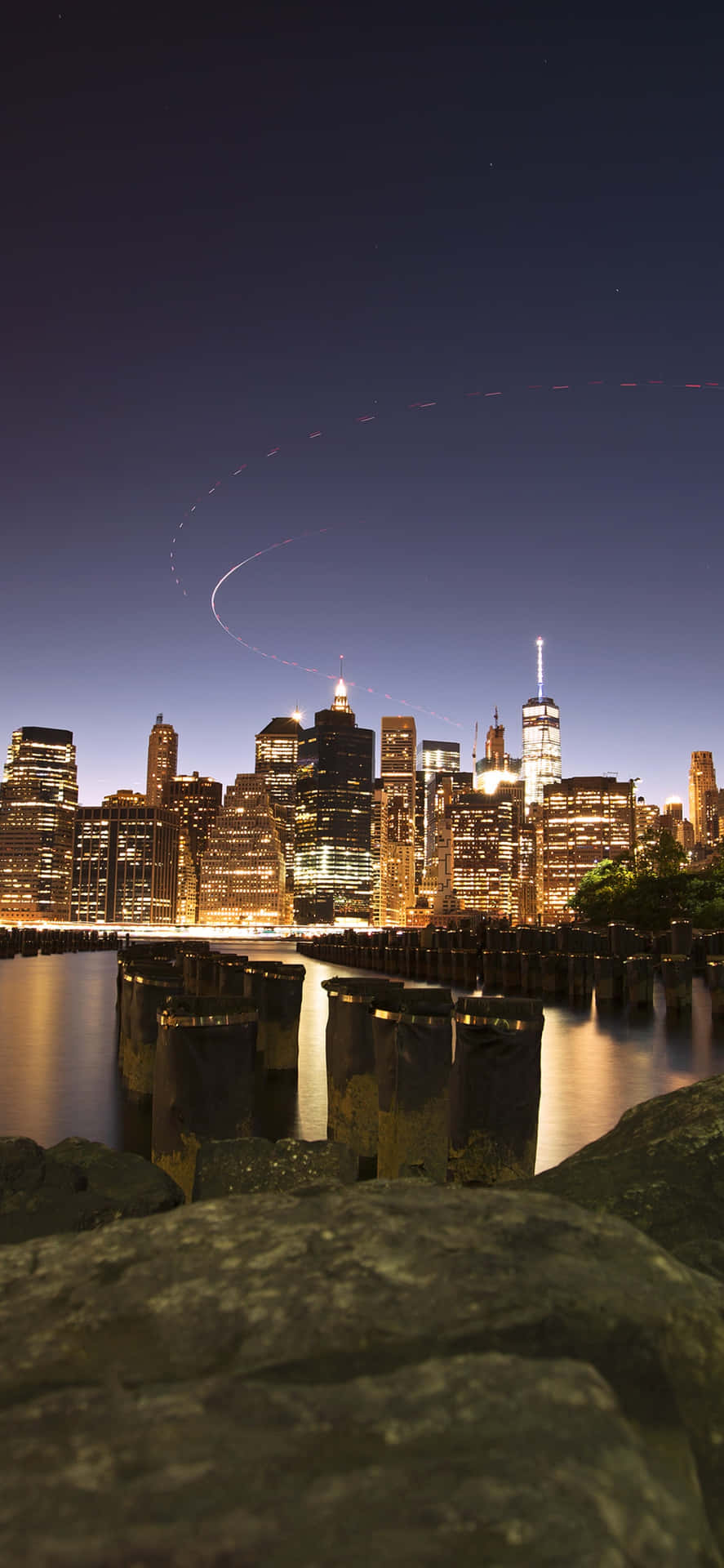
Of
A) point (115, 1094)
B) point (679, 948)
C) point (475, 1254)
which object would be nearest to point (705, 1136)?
point (475, 1254)

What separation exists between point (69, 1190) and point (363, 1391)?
11.0 feet

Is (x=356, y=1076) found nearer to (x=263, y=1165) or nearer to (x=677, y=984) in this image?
(x=263, y=1165)

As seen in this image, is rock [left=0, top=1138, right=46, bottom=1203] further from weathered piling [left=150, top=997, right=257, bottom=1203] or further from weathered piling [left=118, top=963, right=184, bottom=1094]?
weathered piling [left=118, top=963, right=184, bottom=1094]

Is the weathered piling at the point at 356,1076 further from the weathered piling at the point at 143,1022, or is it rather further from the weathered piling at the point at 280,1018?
the weathered piling at the point at 280,1018

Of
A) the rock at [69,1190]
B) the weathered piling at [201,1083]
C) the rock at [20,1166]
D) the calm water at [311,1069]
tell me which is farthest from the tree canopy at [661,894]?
the rock at [20,1166]

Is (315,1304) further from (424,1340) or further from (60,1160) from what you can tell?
(60,1160)

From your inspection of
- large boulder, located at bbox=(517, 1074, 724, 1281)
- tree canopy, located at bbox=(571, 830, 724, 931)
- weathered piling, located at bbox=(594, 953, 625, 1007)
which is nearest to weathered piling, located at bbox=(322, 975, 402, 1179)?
large boulder, located at bbox=(517, 1074, 724, 1281)

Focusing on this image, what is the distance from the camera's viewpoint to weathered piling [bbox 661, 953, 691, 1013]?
90.3ft

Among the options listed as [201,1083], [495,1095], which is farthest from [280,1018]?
[495,1095]

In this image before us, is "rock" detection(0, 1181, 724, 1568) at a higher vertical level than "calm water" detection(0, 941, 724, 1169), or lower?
higher

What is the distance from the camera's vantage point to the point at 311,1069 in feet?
52.1

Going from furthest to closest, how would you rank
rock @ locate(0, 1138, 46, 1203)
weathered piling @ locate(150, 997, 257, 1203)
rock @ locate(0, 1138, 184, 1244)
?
weathered piling @ locate(150, 997, 257, 1203) < rock @ locate(0, 1138, 46, 1203) < rock @ locate(0, 1138, 184, 1244)

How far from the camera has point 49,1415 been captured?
1.72m

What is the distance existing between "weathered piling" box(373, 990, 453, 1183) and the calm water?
1.62 meters
